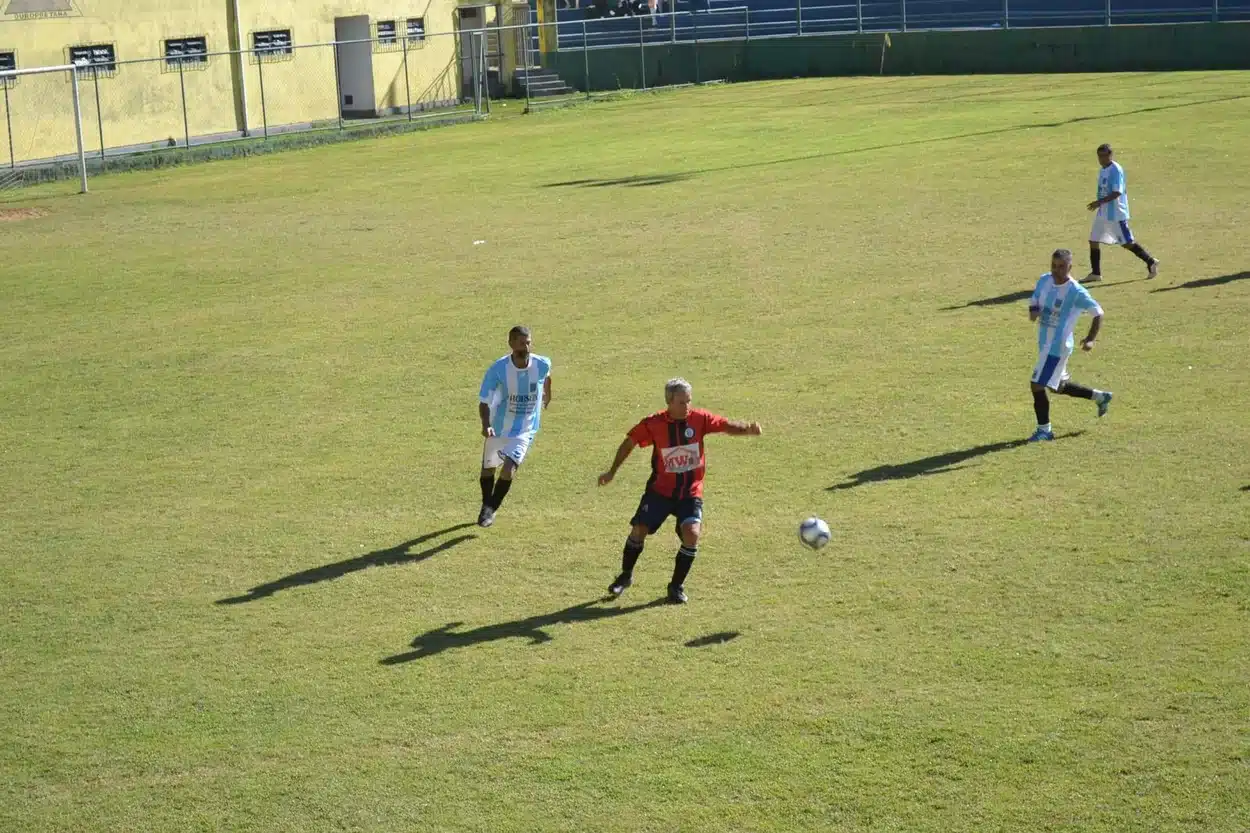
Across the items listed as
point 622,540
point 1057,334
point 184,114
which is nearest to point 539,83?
point 184,114

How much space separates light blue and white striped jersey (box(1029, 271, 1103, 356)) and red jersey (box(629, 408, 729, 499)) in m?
4.76

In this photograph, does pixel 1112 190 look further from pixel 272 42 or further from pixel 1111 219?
pixel 272 42

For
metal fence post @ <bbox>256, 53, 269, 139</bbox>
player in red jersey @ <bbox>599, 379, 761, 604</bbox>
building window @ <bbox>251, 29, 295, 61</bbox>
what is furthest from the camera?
building window @ <bbox>251, 29, 295, 61</bbox>

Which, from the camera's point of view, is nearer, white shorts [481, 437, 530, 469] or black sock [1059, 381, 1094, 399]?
white shorts [481, 437, 530, 469]

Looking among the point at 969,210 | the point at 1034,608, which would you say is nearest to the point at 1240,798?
the point at 1034,608

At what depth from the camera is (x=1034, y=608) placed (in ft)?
34.1

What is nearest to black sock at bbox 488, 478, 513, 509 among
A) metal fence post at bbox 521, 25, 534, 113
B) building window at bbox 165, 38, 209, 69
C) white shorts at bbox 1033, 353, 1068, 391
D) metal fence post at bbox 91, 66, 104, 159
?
white shorts at bbox 1033, 353, 1068, 391

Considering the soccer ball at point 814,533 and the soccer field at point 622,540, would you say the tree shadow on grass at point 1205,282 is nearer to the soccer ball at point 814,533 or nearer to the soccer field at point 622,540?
the soccer field at point 622,540

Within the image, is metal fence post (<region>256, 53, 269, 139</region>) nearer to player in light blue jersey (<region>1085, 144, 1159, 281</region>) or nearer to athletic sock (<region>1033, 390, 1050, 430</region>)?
player in light blue jersey (<region>1085, 144, 1159, 281</region>)

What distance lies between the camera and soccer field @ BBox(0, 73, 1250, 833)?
845 cm

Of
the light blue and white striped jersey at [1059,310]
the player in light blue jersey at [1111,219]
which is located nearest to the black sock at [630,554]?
the light blue and white striped jersey at [1059,310]

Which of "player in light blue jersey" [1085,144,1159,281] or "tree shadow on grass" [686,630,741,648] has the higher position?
"player in light blue jersey" [1085,144,1159,281]

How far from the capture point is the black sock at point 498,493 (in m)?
12.6

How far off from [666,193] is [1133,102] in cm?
1586
